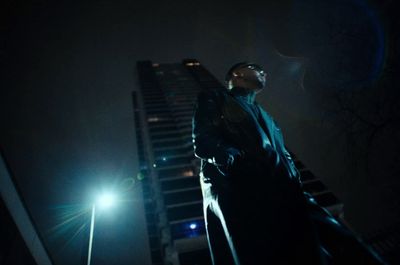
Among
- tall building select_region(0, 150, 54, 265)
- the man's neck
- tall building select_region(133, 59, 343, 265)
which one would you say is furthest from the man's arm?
tall building select_region(0, 150, 54, 265)

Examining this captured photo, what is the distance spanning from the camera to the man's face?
9.11 feet

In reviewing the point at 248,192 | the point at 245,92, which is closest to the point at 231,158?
the point at 248,192

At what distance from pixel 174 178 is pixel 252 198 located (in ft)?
12.1

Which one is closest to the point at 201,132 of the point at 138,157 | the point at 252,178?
the point at 252,178

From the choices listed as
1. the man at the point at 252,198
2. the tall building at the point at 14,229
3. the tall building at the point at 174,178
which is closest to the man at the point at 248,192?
the man at the point at 252,198

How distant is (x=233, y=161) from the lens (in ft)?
6.74

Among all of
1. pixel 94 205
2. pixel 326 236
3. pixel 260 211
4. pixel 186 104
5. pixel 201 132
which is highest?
pixel 186 104

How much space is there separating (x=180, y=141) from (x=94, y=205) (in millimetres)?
2548

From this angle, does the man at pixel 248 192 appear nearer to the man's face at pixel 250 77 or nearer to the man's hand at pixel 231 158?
the man's hand at pixel 231 158

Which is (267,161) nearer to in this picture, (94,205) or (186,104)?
(94,205)

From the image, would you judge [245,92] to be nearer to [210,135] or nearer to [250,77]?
[250,77]

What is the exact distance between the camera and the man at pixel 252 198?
1.88 metres

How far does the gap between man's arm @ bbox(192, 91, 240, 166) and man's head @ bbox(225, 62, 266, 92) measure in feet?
1.05

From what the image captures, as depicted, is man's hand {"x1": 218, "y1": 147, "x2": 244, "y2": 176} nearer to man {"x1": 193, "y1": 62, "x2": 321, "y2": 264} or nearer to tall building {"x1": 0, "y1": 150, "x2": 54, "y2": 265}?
man {"x1": 193, "y1": 62, "x2": 321, "y2": 264}
